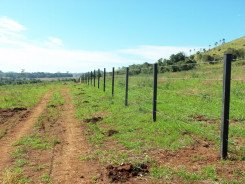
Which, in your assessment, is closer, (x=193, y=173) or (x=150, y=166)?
(x=193, y=173)

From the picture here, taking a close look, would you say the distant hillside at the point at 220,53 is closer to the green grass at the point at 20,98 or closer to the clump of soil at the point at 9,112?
the green grass at the point at 20,98

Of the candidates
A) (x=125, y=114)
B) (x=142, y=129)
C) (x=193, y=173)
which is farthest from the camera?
(x=125, y=114)

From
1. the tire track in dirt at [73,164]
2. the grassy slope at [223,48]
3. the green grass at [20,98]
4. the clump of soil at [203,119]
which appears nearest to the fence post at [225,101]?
the tire track in dirt at [73,164]

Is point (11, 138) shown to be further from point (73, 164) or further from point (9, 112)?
point (9, 112)

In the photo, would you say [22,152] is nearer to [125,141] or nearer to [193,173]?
[125,141]

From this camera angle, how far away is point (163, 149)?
1046 cm

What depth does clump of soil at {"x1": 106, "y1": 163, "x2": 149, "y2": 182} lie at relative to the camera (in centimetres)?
823

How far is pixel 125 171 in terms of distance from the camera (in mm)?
8547

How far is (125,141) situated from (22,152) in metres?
2.96

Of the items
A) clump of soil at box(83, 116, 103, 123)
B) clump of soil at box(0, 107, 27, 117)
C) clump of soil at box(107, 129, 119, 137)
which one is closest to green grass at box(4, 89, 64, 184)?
clump of soil at box(83, 116, 103, 123)

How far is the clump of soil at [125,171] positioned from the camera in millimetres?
8234

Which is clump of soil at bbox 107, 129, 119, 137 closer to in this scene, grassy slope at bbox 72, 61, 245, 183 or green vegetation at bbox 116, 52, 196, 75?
grassy slope at bbox 72, 61, 245, 183

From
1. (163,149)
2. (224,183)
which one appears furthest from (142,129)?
(224,183)

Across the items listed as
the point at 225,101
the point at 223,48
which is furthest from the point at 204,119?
the point at 223,48
